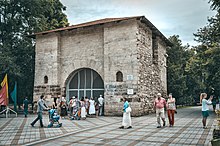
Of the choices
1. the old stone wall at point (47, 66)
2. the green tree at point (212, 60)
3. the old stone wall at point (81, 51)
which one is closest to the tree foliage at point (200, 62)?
the green tree at point (212, 60)

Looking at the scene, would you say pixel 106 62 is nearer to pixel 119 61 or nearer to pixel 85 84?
pixel 119 61

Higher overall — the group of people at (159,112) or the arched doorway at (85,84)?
the arched doorway at (85,84)

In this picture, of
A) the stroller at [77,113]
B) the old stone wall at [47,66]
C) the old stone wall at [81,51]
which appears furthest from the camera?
the old stone wall at [47,66]

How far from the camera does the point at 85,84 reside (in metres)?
19.9

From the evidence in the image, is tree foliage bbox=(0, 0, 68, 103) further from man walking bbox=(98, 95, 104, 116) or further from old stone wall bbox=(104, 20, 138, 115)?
old stone wall bbox=(104, 20, 138, 115)

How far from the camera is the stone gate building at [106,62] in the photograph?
17297mm

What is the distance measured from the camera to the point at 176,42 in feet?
107

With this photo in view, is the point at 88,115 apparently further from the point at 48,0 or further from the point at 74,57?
the point at 48,0

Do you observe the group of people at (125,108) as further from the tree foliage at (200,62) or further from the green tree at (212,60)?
the green tree at (212,60)

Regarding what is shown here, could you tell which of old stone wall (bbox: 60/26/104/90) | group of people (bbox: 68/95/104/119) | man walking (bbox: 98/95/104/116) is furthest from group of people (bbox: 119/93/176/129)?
old stone wall (bbox: 60/26/104/90)

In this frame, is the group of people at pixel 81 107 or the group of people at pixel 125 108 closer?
the group of people at pixel 125 108

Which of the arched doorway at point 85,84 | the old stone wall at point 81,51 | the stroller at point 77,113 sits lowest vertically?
the stroller at point 77,113

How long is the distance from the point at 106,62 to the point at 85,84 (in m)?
3.03

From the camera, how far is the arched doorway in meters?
19.4
